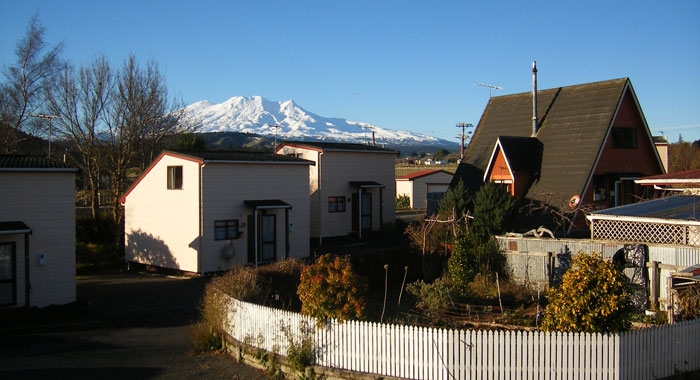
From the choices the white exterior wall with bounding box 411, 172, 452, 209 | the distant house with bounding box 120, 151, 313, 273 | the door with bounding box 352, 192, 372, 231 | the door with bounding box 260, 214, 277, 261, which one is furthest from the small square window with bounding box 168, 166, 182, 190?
the white exterior wall with bounding box 411, 172, 452, 209

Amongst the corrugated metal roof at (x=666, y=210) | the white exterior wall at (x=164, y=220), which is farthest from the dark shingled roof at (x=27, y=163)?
the corrugated metal roof at (x=666, y=210)

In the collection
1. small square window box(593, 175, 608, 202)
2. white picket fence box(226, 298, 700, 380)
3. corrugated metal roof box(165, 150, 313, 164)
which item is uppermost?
corrugated metal roof box(165, 150, 313, 164)

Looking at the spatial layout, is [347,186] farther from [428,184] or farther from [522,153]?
[428,184]

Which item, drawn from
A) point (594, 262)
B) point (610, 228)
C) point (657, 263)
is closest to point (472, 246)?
point (610, 228)

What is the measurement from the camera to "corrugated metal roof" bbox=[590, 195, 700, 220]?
18.4 m

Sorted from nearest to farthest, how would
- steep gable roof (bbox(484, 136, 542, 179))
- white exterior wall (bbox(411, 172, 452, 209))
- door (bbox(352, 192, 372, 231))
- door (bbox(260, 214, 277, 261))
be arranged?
door (bbox(260, 214, 277, 261))
steep gable roof (bbox(484, 136, 542, 179))
door (bbox(352, 192, 372, 231))
white exterior wall (bbox(411, 172, 452, 209))

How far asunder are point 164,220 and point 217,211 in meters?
2.89

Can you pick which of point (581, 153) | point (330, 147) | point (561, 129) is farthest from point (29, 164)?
point (561, 129)

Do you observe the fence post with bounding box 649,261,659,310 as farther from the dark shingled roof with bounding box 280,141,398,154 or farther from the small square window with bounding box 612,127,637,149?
the dark shingled roof with bounding box 280,141,398,154

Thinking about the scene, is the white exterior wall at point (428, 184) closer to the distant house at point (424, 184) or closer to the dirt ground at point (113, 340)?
the distant house at point (424, 184)

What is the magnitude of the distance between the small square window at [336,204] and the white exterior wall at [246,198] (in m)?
4.38

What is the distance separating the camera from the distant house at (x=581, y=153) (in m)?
27.5

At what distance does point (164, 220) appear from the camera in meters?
27.2

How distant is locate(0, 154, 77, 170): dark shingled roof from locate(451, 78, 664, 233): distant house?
17661mm
